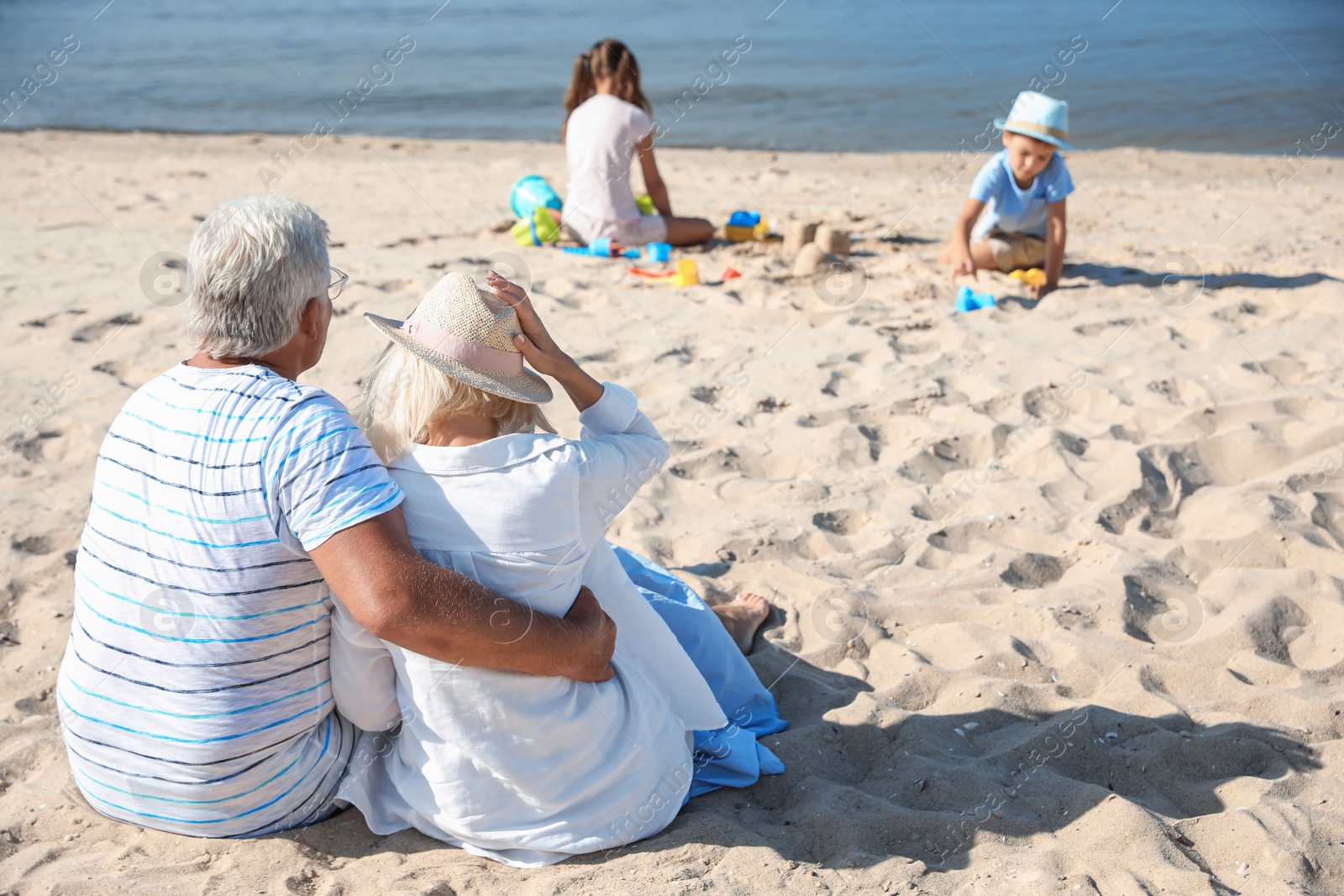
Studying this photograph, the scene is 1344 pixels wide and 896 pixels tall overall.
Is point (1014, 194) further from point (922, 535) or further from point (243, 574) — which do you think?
point (243, 574)

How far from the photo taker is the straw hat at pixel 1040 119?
5.27 m

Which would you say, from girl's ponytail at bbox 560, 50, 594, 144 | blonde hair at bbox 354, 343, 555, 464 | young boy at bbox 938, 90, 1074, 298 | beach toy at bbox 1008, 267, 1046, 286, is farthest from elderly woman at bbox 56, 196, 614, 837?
girl's ponytail at bbox 560, 50, 594, 144

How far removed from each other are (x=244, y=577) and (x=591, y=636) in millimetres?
648

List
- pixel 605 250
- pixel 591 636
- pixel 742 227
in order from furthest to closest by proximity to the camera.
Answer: pixel 742 227
pixel 605 250
pixel 591 636

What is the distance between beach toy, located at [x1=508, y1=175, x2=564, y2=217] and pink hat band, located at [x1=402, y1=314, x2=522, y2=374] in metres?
4.92

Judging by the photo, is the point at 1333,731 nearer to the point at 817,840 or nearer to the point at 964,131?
the point at 817,840

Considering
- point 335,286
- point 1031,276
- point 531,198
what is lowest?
point 1031,276

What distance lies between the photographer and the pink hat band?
1892 millimetres

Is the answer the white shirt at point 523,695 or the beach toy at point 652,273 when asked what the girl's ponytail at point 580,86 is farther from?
the white shirt at point 523,695

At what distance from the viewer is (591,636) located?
78.3 inches

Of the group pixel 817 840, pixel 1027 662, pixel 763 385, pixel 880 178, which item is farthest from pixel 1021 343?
pixel 880 178

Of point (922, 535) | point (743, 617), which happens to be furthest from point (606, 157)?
point (743, 617)

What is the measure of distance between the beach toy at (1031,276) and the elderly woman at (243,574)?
14.1 feet

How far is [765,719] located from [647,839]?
1.76 ft
